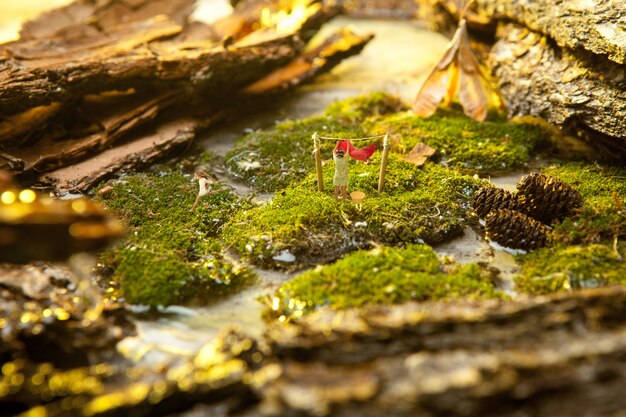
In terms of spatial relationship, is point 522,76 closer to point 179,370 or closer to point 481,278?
point 481,278

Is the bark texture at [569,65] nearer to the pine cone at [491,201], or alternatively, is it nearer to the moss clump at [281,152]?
the pine cone at [491,201]

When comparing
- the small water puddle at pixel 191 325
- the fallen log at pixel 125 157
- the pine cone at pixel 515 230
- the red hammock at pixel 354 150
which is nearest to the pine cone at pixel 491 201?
the pine cone at pixel 515 230

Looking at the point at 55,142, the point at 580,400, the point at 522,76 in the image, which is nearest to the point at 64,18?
the point at 55,142

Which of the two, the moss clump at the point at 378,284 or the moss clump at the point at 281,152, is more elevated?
the moss clump at the point at 281,152

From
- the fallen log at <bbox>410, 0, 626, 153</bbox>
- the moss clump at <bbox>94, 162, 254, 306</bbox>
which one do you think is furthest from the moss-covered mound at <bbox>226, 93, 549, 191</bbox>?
the moss clump at <bbox>94, 162, 254, 306</bbox>

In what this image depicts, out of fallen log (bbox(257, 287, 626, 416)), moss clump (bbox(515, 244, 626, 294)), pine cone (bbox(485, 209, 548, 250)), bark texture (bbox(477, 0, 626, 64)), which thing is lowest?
moss clump (bbox(515, 244, 626, 294))

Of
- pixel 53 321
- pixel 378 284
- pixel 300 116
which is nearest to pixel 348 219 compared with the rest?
pixel 378 284

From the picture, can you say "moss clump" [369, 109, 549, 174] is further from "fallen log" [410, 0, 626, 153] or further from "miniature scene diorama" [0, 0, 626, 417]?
"fallen log" [410, 0, 626, 153]
